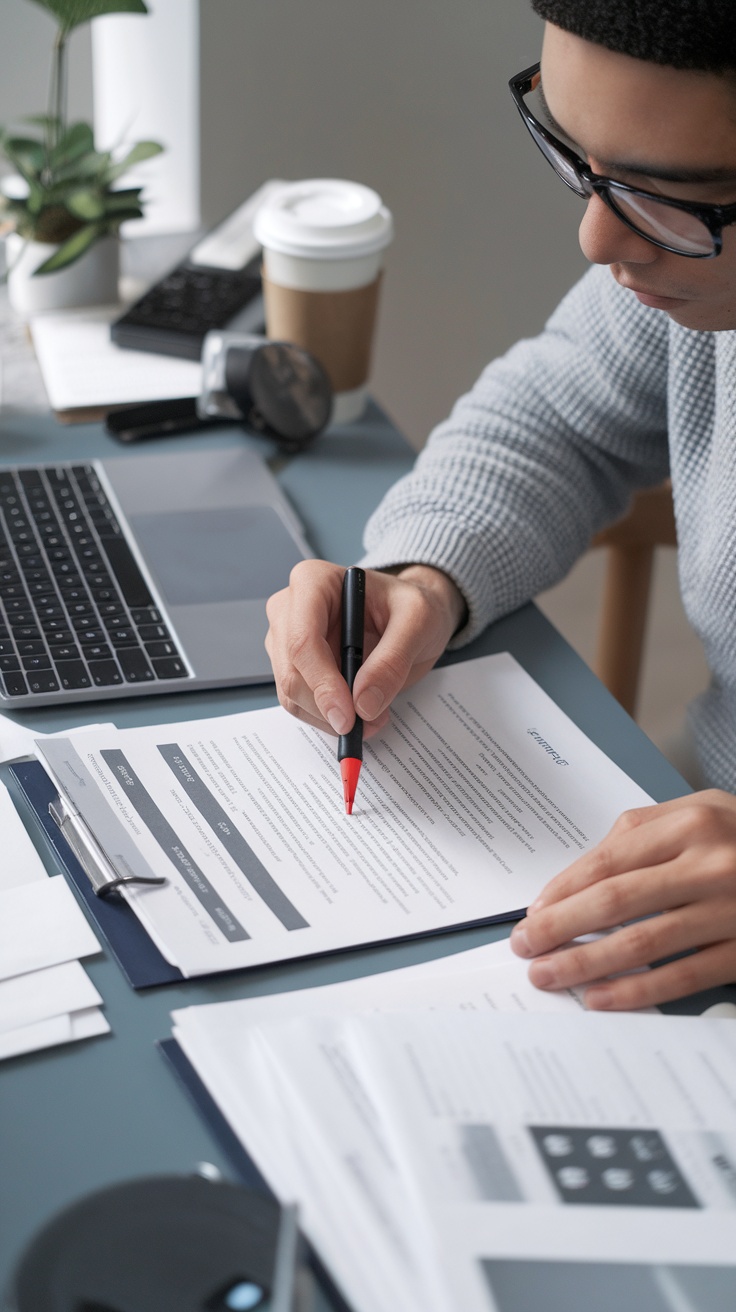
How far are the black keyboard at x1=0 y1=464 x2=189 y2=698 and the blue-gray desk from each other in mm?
33

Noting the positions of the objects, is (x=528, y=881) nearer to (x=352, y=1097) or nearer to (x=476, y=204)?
(x=352, y=1097)

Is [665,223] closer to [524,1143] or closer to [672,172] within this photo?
[672,172]

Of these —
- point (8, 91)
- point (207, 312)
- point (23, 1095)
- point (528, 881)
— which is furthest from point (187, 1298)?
point (8, 91)

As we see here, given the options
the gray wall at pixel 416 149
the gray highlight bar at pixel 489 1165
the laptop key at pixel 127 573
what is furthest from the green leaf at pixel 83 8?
the gray highlight bar at pixel 489 1165

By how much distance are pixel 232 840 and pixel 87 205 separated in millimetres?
866

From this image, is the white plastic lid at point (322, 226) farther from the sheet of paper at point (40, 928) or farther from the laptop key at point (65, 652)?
the sheet of paper at point (40, 928)

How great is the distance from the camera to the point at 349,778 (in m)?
0.78

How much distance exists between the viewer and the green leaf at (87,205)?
4.37 ft

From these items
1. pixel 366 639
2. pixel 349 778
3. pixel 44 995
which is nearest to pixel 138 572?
pixel 366 639

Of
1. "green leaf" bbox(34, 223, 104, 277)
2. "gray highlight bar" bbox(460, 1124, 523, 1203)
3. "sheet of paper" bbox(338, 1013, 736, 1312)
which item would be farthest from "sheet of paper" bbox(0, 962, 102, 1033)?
"green leaf" bbox(34, 223, 104, 277)

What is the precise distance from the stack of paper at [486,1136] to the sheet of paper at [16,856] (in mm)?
146

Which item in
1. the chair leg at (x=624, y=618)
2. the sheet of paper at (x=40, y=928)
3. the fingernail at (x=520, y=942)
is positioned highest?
the fingernail at (x=520, y=942)

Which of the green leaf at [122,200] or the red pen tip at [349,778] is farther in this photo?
the green leaf at [122,200]

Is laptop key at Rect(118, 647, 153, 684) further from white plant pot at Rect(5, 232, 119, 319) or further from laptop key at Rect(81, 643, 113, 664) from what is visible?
white plant pot at Rect(5, 232, 119, 319)
